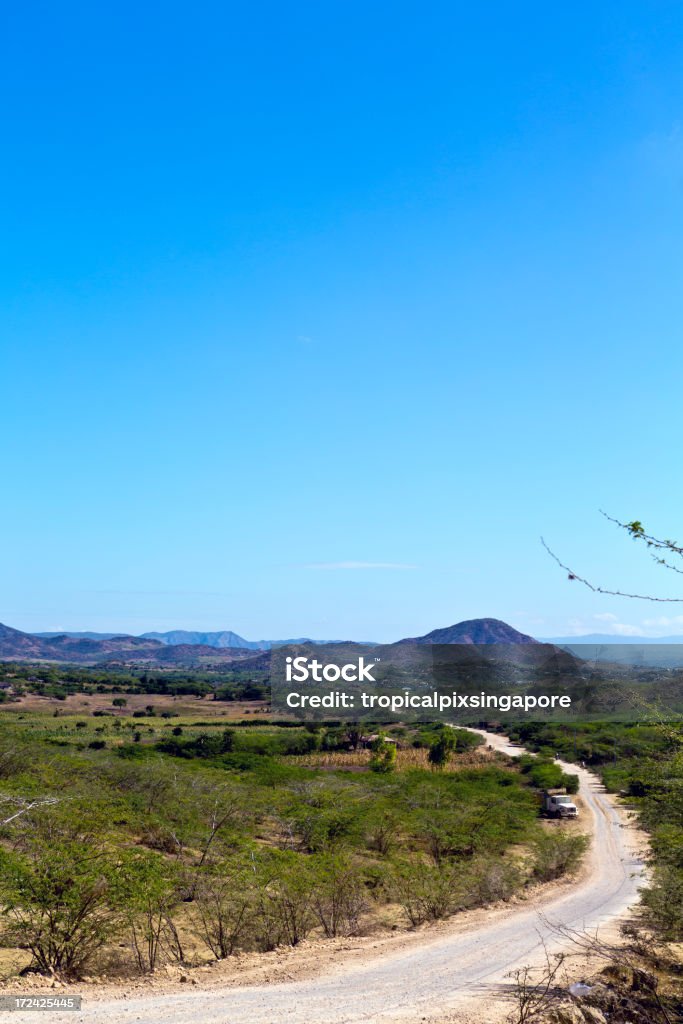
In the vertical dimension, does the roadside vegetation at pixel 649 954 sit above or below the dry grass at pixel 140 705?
above

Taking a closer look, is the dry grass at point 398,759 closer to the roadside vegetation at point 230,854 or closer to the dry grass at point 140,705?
the roadside vegetation at point 230,854

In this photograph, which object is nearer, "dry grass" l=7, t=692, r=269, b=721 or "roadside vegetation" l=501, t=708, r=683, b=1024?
"roadside vegetation" l=501, t=708, r=683, b=1024

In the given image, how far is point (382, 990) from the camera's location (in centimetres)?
1495

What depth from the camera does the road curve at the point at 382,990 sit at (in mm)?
12703

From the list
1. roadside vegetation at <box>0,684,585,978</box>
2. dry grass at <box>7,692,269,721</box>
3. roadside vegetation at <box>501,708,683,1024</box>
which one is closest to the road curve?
roadside vegetation at <box>501,708,683,1024</box>

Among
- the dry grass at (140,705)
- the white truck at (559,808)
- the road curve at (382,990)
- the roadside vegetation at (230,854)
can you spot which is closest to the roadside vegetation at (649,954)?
the road curve at (382,990)

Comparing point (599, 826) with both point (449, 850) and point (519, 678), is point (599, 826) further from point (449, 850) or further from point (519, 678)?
point (519, 678)

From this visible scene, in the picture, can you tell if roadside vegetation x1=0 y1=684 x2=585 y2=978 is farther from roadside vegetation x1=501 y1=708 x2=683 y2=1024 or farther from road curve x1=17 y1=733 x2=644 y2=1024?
roadside vegetation x1=501 y1=708 x2=683 y2=1024

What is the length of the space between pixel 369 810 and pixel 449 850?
418 centimetres

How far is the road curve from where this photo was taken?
12.7 m

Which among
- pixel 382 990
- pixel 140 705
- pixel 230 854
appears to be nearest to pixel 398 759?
pixel 230 854

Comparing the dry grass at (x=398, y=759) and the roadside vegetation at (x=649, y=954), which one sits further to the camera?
the dry grass at (x=398, y=759)

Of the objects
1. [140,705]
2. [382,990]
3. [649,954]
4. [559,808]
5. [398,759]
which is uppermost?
[649,954]

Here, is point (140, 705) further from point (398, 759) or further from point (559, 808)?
point (559, 808)
